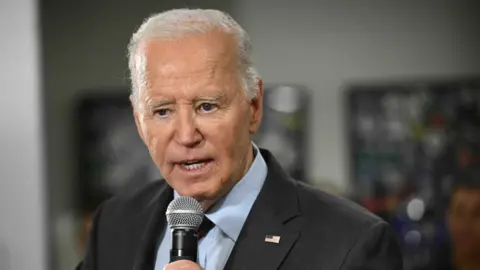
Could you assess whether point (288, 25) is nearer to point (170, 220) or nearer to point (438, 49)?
point (438, 49)

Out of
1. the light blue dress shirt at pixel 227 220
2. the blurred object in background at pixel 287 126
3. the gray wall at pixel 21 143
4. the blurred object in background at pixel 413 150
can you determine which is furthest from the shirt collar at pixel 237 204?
the blurred object in background at pixel 413 150

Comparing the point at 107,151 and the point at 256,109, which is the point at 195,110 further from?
the point at 107,151

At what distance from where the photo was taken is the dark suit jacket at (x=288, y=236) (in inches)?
51.9

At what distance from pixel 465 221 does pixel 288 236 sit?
2169 millimetres

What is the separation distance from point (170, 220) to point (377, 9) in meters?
2.40

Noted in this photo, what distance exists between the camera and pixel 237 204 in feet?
4.67

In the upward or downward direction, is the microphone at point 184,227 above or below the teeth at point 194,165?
below

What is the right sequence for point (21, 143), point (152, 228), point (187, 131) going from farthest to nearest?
point (21, 143)
point (152, 228)
point (187, 131)

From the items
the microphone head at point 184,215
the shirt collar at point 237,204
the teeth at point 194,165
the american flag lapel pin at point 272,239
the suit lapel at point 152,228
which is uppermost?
the teeth at point 194,165

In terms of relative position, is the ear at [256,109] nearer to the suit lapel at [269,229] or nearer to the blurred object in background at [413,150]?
the suit lapel at [269,229]

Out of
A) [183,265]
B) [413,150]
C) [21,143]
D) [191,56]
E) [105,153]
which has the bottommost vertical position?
[105,153]

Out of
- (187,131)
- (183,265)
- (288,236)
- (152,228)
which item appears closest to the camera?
(183,265)

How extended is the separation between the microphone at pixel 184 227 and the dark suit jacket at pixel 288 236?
177mm

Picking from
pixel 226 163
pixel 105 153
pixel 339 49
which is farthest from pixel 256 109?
pixel 105 153
